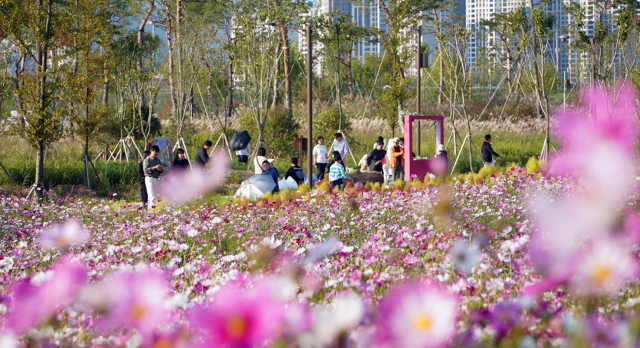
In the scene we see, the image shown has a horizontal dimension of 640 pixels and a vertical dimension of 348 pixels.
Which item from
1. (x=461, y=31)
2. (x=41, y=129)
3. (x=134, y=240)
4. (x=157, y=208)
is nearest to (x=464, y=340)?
(x=134, y=240)

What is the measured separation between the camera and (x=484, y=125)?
90.3ft

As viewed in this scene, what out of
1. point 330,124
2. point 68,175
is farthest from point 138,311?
point 330,124

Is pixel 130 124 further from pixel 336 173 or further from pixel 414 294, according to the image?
pixel 414 294

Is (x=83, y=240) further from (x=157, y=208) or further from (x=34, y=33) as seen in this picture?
(x=34, y=33)

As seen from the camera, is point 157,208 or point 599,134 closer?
point 599,134

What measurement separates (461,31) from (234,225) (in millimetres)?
14655

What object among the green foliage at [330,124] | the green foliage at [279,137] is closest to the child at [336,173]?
the green foliage at [279,137]

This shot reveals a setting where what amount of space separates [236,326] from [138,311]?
0.83 ft

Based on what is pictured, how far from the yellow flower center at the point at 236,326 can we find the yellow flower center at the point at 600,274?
513 mm

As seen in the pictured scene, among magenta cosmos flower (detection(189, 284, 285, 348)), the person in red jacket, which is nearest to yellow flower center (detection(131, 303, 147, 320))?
magenta cosmos flower (detection(189, 284, 285, 348))

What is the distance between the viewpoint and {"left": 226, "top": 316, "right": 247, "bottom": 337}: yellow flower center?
0.98 m

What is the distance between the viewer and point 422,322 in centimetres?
106

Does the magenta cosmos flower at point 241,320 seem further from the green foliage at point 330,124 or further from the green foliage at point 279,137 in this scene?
the green foliage at point 330,124

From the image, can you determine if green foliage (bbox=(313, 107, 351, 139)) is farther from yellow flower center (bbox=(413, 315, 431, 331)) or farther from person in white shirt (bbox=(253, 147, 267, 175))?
yellow flower center (bbox=(413, 315, 431, 331))
